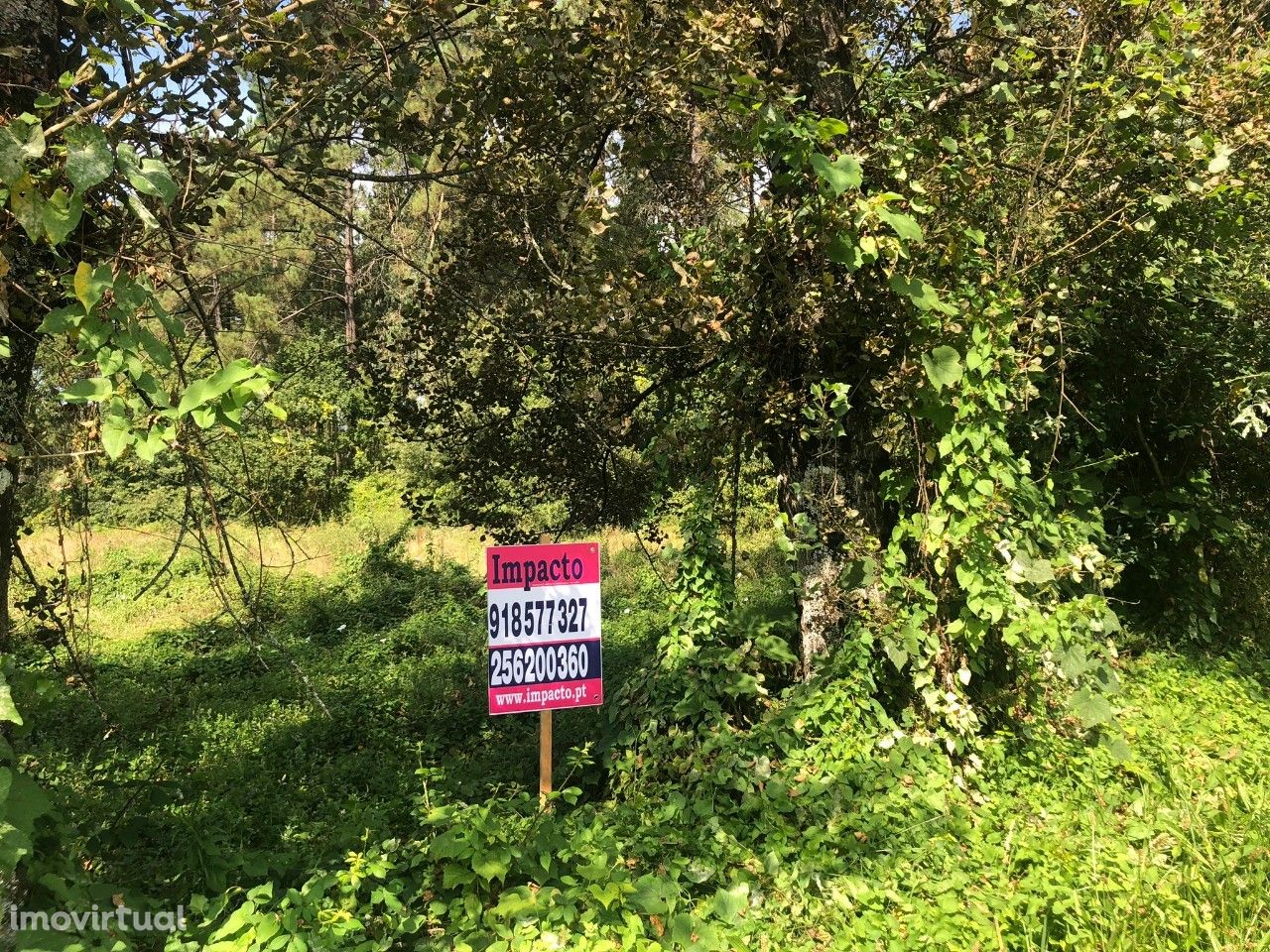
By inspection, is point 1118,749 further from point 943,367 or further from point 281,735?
point 281,735

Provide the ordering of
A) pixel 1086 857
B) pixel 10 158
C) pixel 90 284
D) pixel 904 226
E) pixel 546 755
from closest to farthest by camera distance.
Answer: pixel 10 158 → pixel 90 284 → pixel 1086 857 → pixel 904 226 → pixel 546 755

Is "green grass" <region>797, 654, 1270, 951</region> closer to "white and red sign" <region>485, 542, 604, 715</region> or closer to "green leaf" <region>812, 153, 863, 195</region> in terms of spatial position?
"white and red sign" <region>485, 542, 604, 715</region>

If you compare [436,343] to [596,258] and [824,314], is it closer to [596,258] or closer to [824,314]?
[596,258]

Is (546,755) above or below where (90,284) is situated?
below

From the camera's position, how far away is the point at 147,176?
149cm

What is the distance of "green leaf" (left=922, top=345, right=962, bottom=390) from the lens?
3.21 m

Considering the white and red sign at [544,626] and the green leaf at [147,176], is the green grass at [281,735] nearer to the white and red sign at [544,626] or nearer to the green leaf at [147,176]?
the white and red sign at [544,626]

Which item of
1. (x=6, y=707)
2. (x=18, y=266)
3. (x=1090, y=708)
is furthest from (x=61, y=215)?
(x=1090, y=708)

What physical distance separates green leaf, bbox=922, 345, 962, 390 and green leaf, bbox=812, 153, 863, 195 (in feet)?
2.96

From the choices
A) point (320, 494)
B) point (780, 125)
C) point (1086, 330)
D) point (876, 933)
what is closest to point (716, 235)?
point (780, 125)

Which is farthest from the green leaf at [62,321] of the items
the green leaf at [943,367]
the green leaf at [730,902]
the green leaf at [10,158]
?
the green leaf at [943,367]

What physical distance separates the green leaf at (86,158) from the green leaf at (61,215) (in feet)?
0.13

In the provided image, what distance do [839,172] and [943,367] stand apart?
3.39 ft

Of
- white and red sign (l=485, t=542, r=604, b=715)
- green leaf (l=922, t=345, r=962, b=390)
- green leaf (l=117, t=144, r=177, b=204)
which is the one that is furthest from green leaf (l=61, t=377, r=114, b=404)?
green leaf (l=922, t=345, r=962, b=390)
